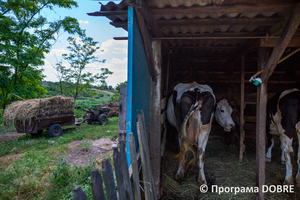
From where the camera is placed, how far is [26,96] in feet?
32.4

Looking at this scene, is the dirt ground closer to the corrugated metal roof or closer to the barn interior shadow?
the barn interior shadow

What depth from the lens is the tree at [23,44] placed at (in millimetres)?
8797

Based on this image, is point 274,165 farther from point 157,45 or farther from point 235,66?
point 157,45

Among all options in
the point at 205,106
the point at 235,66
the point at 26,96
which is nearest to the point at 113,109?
the point at 26,96

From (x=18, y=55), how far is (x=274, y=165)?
11790 millimetres

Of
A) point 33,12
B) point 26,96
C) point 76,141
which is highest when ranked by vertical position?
point 33,12

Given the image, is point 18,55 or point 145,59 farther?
point 18,55

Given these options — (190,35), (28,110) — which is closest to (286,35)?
(190,35)

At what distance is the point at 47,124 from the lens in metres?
8.05

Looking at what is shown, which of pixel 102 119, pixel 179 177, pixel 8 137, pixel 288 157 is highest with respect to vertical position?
pixel 288 157

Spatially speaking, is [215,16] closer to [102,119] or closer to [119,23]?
[119,23]

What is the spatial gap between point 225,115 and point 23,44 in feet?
36.4

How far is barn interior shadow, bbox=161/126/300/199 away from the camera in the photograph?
3.28m

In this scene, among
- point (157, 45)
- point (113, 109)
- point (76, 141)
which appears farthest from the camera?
point (113, 109)
